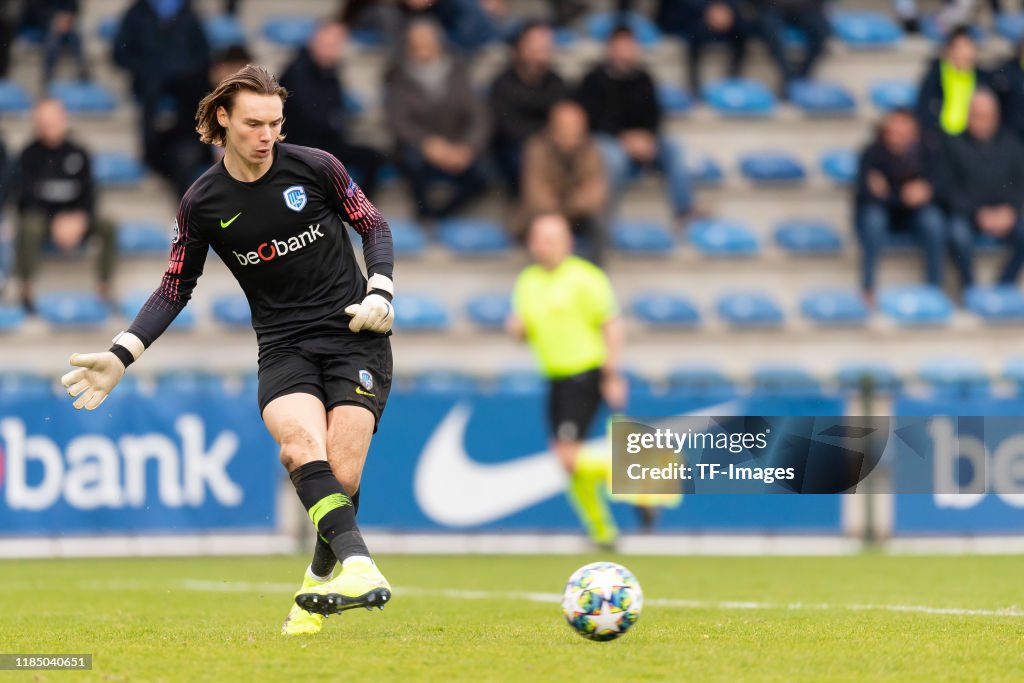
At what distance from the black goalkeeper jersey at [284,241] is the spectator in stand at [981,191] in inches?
440

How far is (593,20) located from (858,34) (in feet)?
→ 10.1

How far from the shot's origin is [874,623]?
7.04 m

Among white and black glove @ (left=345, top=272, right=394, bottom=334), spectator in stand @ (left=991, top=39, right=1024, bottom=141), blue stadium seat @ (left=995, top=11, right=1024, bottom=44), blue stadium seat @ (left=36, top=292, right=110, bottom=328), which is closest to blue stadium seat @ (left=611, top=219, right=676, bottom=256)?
spectator in stand @ (left=991, top=39, right=1024, bottom=141)

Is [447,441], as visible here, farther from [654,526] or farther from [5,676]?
[5,676]

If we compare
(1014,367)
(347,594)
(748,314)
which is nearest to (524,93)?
(748,314)

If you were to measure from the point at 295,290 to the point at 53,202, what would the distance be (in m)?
9.13

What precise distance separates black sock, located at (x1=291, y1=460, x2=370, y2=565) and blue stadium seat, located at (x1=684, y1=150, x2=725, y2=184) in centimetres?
1146

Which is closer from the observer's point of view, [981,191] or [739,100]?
[981,191]

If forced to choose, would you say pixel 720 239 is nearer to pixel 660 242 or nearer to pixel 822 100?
pixel 660 242

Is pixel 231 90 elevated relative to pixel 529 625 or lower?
elevated

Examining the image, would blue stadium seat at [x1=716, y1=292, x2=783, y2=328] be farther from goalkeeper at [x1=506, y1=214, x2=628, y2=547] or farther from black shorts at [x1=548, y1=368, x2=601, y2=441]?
black shorts at [x1=548, y1=368, x2=601, y2=441]

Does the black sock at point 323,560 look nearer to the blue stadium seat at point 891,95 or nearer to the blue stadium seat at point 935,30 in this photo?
the blue stadium seat at point 891,95

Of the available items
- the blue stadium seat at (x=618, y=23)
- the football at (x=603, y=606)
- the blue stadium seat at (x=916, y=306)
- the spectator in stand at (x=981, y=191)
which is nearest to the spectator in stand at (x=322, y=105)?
the blue stadium seat at (x=618, y=23)

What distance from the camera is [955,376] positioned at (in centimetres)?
1543
